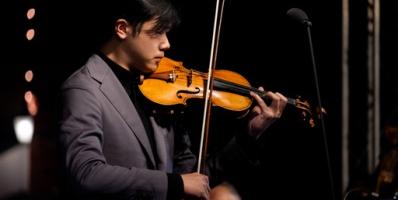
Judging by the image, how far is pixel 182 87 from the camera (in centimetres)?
211

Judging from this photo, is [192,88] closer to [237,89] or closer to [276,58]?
[237,89]

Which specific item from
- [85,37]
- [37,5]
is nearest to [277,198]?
[85,37]

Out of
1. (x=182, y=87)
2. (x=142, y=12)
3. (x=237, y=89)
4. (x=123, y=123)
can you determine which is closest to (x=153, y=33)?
(x=142, y=12)

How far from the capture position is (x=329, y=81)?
3404mm

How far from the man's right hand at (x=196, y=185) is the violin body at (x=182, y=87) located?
347mm

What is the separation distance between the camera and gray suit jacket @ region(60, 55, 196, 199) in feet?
5.60

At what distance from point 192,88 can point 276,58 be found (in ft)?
3.52

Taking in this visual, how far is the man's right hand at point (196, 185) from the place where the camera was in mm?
1794

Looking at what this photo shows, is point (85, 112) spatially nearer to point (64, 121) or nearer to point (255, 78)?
point (64, 121)

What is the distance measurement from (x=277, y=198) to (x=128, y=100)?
1.49 meters

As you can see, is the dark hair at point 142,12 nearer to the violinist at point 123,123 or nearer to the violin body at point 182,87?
the violinist at point 123,123

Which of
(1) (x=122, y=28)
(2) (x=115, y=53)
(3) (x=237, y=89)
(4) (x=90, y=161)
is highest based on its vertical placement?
(1) (x=122, y=28)

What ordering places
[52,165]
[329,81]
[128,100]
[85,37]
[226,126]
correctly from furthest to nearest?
[52,165] → [329,81] → [226,126] → [85,37] → [128,100]

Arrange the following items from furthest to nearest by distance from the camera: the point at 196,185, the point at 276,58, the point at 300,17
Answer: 1. the point at 276,58
2. the point at 300,17
3. the point at 196,185
